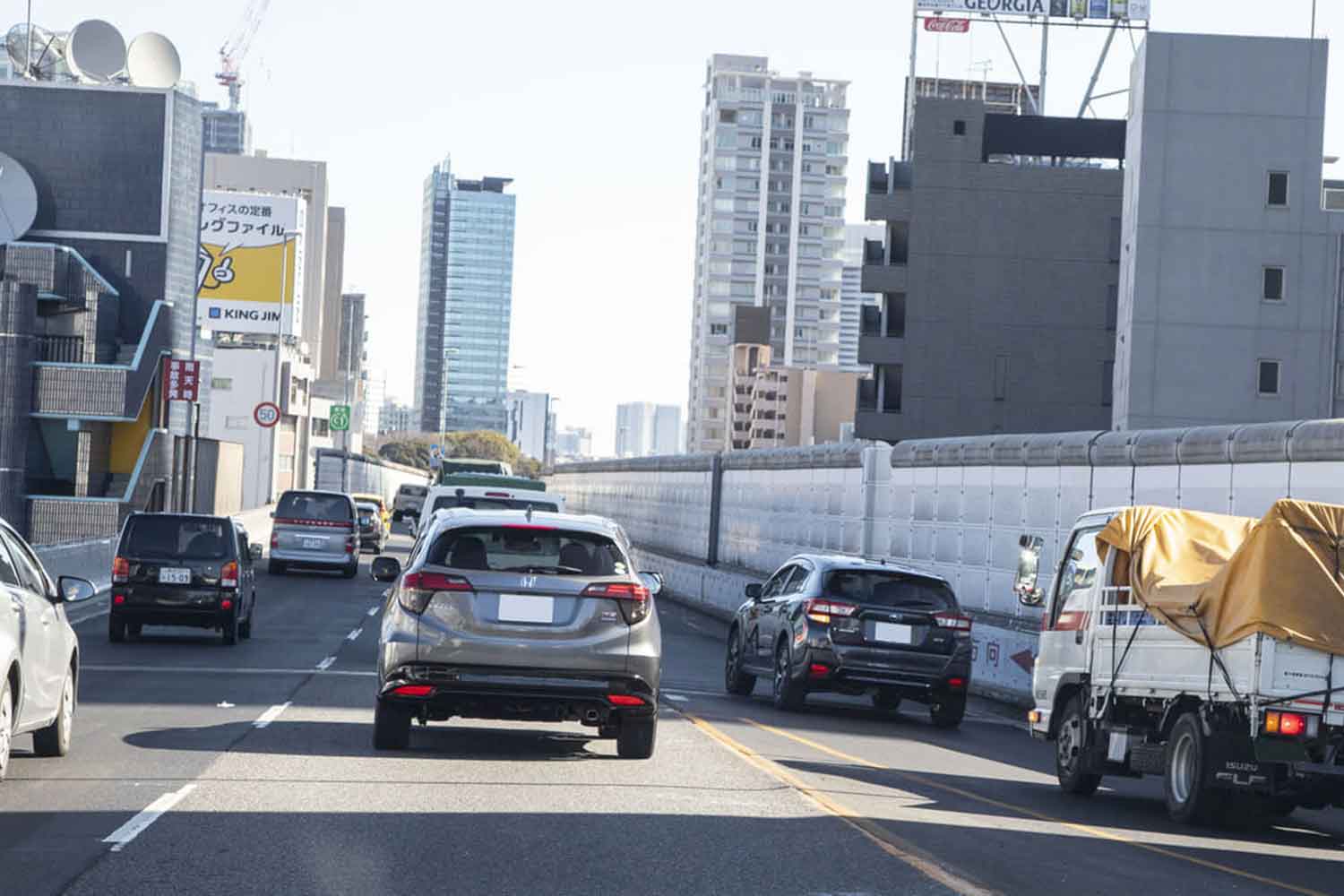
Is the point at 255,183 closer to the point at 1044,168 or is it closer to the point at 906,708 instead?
the point at 1044,168

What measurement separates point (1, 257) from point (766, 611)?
1780 inches

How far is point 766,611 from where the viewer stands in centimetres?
2167

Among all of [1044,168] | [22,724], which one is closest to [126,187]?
[1044,168]

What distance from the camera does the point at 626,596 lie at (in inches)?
534

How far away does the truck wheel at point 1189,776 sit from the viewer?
41.5 ft

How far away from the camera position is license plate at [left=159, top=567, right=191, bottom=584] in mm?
24969

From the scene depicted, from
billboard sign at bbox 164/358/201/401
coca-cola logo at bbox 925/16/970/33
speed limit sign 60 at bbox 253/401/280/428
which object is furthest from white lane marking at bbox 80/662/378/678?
coca-cola logo at bbox 925/16/970/33

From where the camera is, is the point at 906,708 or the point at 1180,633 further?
the point at 906,708

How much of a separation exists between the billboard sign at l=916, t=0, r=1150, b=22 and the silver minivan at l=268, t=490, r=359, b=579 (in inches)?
1664

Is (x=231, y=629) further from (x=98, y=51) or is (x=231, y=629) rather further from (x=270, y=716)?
(x=98, y=51)

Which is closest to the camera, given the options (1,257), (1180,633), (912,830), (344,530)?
(912,830)

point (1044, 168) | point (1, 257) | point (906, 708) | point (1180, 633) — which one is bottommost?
point (906, 708)

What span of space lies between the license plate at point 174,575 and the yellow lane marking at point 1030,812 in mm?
9642

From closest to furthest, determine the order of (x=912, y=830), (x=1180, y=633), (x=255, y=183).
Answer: (x=912, y=830) → (x=1180, y=633) → (x=255, y=183)
